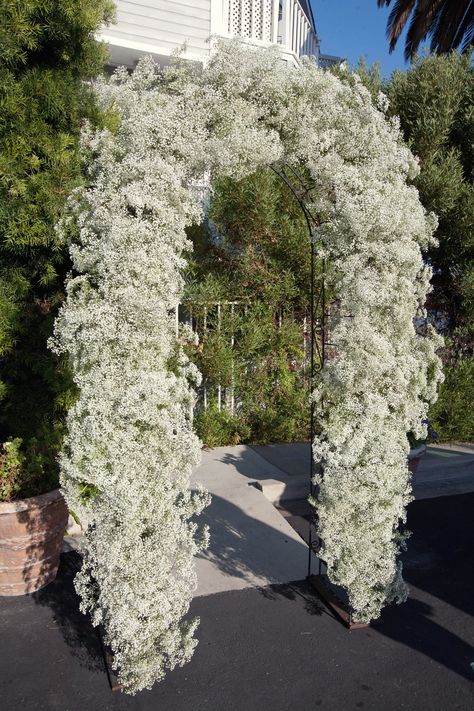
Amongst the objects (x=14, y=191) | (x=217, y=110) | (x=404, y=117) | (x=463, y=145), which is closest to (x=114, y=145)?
(x=217, y=110)

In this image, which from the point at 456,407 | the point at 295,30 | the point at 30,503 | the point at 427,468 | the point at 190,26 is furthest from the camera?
the point at 295,30

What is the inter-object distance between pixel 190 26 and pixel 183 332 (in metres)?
6.67

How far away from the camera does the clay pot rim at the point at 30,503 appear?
11.4ft

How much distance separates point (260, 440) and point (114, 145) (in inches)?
176

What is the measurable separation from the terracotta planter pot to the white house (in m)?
5.99

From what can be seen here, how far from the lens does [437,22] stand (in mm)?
12633

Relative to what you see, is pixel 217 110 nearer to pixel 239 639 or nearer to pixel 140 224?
pixel 140 224

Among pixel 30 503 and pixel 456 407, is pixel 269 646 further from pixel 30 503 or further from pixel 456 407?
pixel 456 407

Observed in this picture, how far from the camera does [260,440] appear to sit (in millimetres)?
6738

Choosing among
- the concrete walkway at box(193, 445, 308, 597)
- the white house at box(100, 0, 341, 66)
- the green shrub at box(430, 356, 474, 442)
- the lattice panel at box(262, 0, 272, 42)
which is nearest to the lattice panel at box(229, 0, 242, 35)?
the white house at box(100, 0, 341, 66)

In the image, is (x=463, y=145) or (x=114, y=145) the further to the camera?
(x=463, y=145)

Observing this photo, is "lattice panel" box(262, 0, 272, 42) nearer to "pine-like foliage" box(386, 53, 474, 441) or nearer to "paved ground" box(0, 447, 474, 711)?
"pine-like foliage" box(386, 53, 474, 441)

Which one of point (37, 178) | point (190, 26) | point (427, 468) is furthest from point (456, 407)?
point (190, 26)

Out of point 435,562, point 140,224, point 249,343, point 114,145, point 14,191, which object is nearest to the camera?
point 140,224
